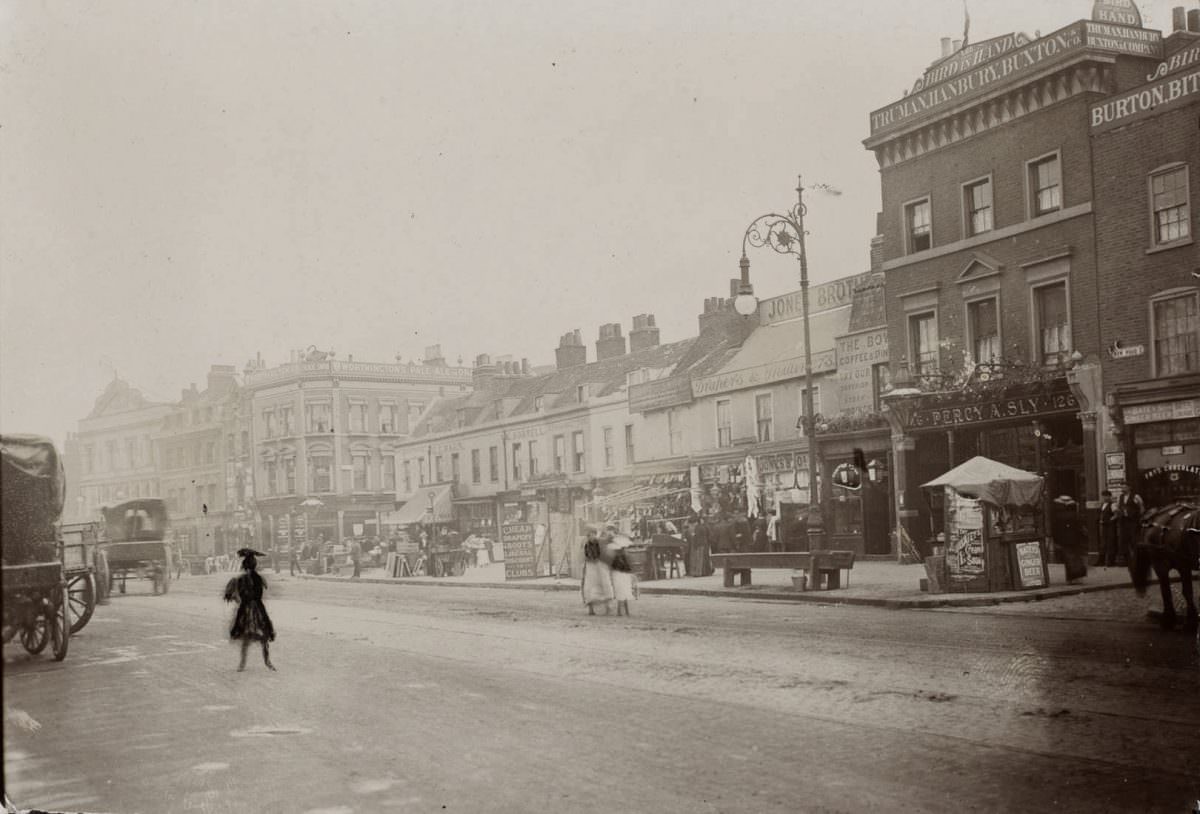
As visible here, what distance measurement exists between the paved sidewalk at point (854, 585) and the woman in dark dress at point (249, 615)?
47.0 inches

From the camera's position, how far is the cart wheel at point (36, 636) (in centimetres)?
700

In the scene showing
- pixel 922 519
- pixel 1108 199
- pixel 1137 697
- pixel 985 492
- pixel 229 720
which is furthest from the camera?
pixel 922 519

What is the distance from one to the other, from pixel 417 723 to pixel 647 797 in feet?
6.81

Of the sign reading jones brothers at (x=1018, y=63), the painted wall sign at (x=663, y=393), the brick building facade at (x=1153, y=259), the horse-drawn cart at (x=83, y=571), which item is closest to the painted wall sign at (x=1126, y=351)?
the brick building facade at (x=1153, y=259)

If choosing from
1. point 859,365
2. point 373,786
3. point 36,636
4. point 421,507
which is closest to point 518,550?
point 421,507

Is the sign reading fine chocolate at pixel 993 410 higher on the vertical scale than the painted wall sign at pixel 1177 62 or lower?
lower

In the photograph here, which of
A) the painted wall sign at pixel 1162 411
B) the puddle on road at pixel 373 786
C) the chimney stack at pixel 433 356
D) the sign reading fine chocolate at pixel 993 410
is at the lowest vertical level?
the puddle on road at pixel 373 786

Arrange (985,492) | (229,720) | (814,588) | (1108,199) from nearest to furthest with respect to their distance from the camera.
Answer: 1. (229,720)
2. (1108,199)
3. (985,492)
4. (814,588)

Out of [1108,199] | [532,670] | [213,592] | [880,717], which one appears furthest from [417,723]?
[1108,199]

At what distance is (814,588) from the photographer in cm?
1462

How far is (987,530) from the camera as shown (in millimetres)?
11492

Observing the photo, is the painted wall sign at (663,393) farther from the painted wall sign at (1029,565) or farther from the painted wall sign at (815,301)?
the painted wall sign at (1029,565)

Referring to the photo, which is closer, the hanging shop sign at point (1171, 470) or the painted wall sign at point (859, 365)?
the hanging shop sign at point (1171, 470)

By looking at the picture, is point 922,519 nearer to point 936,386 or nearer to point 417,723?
point 936,386
